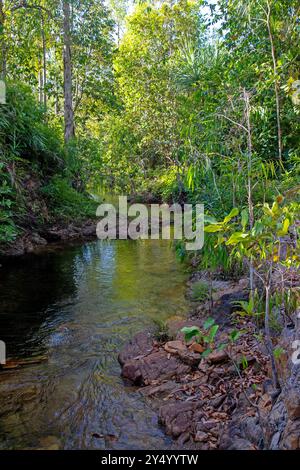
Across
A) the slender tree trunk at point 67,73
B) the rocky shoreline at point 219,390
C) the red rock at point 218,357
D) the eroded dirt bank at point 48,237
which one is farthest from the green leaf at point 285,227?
the slender tree trunk at point 67,73

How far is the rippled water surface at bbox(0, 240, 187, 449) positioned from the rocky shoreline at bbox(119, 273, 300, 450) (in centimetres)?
16

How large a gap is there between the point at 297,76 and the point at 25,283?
16.9ft

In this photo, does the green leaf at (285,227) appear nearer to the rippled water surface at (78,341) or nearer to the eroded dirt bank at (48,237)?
the rippled water surface at (78,341)

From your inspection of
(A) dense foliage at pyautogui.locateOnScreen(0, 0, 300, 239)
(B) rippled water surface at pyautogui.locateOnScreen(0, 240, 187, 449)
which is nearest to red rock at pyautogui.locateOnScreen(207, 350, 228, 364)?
(B) rippled water surface at pyautogui.locateOnScreen(0, 240, 187, 449)

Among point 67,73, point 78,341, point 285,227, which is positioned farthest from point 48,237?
point 285,227

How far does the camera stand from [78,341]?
4.07 meters

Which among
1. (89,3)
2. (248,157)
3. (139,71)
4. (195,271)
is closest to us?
(248,157)

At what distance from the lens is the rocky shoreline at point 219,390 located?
2076 millimetres

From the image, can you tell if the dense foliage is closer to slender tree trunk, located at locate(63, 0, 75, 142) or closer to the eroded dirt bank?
slender tree trunk, located at locate(63, 0, 75, 142)

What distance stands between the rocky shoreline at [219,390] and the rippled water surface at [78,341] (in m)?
0.16

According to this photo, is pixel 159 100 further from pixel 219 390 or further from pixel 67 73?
pixel 219 390

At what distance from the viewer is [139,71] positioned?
16.4 m

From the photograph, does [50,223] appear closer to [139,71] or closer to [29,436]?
[29,436]

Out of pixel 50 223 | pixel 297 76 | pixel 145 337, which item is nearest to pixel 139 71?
pixel 50 223
